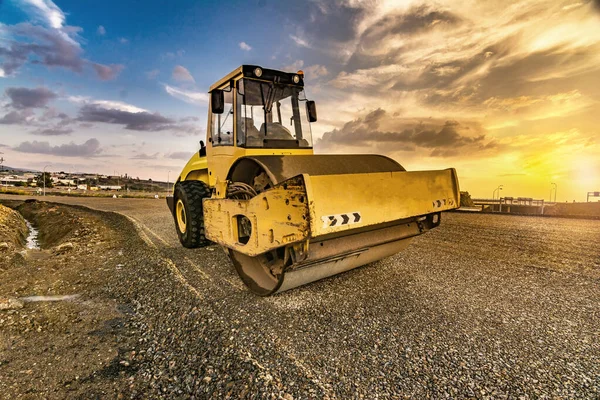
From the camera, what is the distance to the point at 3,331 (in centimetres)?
364

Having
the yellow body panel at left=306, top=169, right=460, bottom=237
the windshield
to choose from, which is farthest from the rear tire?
the yellow body panel at left=306, top=169, right=460, bottom=237

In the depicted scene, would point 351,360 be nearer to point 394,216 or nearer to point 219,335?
point 219,335

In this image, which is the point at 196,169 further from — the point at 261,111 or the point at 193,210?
the point at 261,111

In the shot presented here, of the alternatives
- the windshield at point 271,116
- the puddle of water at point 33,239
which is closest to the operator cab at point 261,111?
the windshield at point 271,116

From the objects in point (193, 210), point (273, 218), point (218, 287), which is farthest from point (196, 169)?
point (273, 218)

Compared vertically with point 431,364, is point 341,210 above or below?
above

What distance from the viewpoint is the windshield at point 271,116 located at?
5.33 meters

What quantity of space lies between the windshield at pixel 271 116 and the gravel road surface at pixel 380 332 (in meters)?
2.17

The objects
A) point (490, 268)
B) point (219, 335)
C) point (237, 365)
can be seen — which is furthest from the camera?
point (490, 268)

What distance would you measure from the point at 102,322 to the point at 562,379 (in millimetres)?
4435

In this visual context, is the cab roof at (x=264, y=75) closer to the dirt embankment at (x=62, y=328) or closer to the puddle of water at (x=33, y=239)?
the dirt embankment at (x=62, y=328)

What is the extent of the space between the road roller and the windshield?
0.05 ft

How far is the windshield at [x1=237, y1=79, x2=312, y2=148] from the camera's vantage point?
5332 mm

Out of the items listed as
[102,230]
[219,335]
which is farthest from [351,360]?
[102,230]
